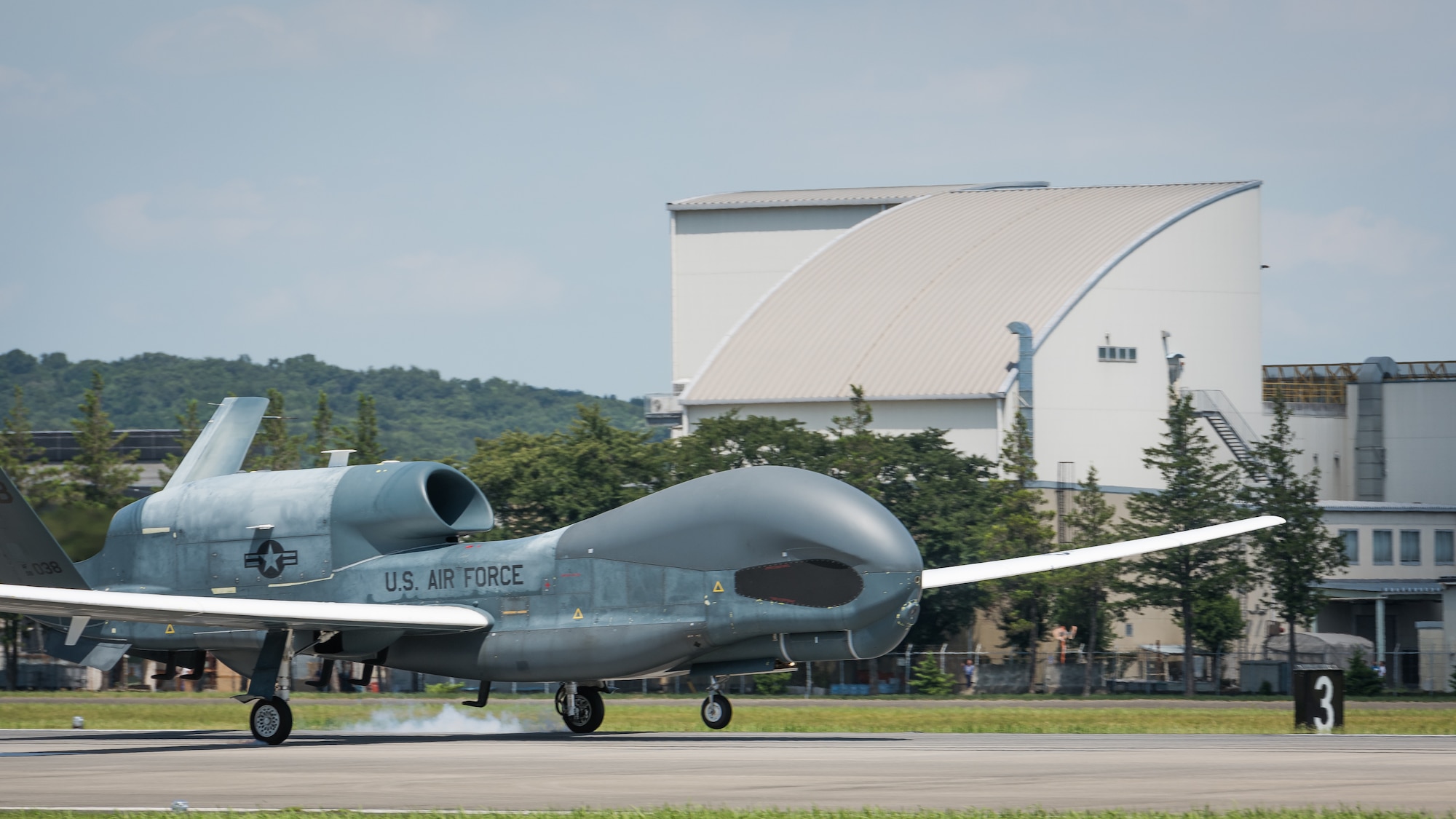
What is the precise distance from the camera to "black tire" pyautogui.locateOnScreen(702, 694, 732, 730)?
92.4ft

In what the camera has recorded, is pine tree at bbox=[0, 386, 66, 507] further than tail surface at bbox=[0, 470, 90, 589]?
Yes

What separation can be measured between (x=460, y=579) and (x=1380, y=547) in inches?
Answer: 2346

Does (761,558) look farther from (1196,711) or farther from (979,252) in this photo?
(979,252)

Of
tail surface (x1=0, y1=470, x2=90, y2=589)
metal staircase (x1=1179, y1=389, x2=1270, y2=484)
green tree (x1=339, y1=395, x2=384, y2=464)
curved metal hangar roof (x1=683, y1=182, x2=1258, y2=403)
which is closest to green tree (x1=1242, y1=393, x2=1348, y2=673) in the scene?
curved metal hangar roof (x1=683, y1=182, x2=1258, y2=403)

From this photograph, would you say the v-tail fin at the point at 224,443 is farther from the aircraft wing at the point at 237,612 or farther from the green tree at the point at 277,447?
the green tree at the point at 277,447

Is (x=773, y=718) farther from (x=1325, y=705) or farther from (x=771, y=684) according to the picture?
(x=771, y=684)

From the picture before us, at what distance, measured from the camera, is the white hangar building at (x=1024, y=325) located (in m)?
75.4

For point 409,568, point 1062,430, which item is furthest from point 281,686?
point 1062,430

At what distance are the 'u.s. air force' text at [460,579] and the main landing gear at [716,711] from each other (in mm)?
3666

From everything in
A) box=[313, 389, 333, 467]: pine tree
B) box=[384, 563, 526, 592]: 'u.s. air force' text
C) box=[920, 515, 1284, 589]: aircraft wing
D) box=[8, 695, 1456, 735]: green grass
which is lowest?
box=[8, 695, 1456, 735]: green grass

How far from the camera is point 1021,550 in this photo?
206ft

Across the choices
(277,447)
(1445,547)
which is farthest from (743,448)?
(1445,547)

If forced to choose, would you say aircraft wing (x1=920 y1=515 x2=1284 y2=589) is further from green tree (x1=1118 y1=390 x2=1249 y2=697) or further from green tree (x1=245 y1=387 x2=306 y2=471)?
green tree (x1=245 y1=387 x2=306 y2=471)

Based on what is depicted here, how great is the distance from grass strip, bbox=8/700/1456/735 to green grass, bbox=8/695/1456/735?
1.4 inches
